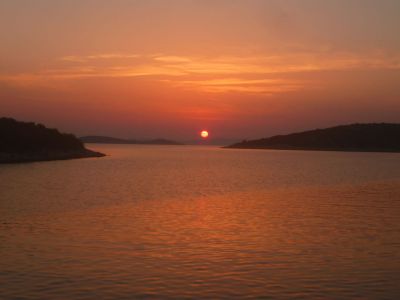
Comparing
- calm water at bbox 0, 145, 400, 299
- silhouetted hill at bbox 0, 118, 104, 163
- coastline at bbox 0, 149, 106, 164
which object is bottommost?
calm water at bbox 0, 145, 400, 299

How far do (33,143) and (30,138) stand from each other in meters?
1.18

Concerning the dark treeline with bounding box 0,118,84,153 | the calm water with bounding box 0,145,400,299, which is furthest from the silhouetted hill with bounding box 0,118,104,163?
the calm water with bounding box 0,145,400,299

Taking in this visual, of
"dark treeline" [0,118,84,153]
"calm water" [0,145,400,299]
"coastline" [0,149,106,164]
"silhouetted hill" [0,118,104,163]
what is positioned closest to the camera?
"calm water" [0,145,400,299]

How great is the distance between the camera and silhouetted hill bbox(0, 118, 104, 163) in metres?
96.2

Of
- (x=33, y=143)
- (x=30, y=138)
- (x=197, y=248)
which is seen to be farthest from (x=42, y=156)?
(x=197, y=248)

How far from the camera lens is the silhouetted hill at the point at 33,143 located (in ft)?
316

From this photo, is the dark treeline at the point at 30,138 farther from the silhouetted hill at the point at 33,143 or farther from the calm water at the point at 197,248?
the calm water at the point at 197,248

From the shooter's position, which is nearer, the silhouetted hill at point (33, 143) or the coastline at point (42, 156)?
the coastline at point (42, 156)

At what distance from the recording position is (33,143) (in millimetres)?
105688

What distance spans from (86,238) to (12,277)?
6124mm

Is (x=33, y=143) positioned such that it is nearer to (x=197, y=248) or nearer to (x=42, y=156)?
(x=42, y=156)

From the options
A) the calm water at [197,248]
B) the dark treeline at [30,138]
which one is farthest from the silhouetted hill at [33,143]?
the calm water at [197,248]

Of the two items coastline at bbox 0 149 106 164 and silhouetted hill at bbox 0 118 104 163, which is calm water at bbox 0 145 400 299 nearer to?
coastline at bbox 0 149 106 164

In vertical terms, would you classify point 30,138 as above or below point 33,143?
above
